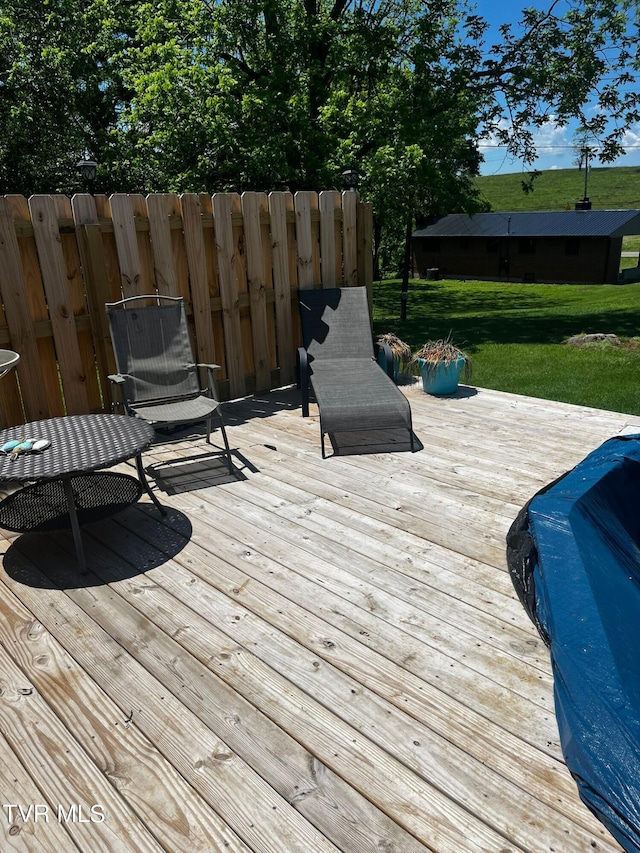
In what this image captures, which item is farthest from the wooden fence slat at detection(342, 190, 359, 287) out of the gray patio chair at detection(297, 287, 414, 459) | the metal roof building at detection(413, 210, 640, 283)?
the metal roof building at detection(413, 210, 640, 283)

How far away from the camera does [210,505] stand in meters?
3.79

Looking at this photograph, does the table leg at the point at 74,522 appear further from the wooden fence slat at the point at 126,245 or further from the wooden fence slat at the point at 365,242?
the wooden fence slat at the point at 365,242

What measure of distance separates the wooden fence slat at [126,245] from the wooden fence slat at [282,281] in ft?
4.56

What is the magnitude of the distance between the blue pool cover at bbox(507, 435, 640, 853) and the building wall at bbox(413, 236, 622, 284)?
88.6ft

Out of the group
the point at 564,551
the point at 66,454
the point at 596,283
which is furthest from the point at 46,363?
the point at 596,283

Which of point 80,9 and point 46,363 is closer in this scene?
point 46,363

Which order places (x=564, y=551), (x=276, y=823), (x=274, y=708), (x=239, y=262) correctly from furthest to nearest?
(x=239, y=262) < (x=564, y=551) < (x=274, y=708) < (x=276, y=823)

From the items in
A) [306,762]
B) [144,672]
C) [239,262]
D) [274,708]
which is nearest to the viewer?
[306,762]

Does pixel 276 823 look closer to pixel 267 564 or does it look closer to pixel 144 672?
pixel 144 672

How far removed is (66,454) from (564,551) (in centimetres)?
245

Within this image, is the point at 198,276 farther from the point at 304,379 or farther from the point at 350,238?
the point at 350,238

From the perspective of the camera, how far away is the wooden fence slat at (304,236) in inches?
233

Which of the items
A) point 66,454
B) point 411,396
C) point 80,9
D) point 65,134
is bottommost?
point 411,396

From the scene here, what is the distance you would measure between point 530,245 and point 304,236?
85.6 feet
